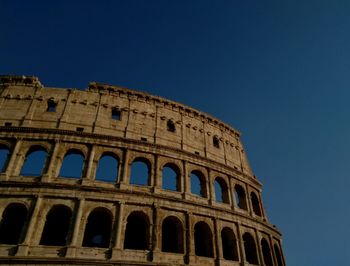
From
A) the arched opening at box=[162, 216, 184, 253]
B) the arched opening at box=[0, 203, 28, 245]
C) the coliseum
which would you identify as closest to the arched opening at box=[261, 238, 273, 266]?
the coliseum

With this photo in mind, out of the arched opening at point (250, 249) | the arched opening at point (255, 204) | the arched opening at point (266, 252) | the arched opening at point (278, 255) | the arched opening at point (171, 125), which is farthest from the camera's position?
the arched opening at point (255, 204)

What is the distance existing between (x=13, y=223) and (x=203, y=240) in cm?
1159

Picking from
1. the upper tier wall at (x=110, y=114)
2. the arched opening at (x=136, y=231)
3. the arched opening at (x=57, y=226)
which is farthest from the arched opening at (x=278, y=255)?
the arched opening at (x=57, y=226)

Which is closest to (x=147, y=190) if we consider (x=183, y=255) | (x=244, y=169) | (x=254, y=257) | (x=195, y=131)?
(x=183, y=255)

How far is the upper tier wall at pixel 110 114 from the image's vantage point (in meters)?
19.5

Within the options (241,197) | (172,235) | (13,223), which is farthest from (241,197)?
(13,223)

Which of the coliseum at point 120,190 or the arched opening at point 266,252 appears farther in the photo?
the arched opening at point 266,252

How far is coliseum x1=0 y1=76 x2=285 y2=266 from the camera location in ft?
49.8

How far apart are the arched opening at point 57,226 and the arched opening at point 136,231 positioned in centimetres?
354

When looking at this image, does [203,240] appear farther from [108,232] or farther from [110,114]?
[110,114]

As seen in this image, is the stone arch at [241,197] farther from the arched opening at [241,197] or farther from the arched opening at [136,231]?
the arched opening at [136,231]

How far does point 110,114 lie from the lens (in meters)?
20.8

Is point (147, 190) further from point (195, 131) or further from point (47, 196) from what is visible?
point (195, 131)

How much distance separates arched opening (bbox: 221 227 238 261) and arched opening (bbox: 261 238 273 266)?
341 centimetres
